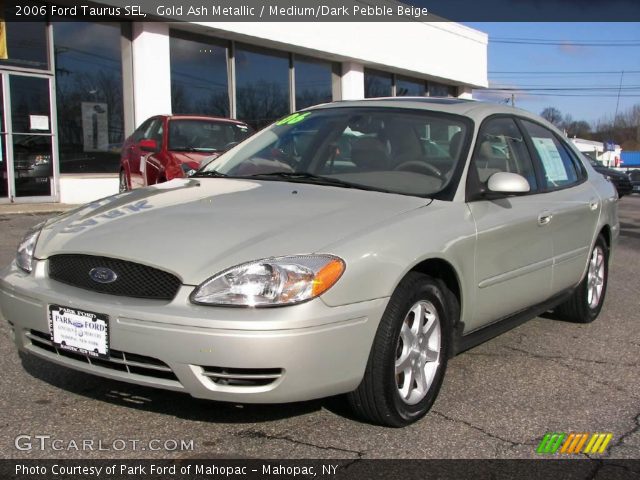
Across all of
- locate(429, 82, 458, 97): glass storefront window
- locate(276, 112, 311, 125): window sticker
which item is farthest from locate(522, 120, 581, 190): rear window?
locate(429, 82, 458, 97): glass storefront window

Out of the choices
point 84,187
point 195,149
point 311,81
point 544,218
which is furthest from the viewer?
point 311,81

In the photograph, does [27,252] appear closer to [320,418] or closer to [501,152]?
[320,418]

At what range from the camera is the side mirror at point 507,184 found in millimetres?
3645

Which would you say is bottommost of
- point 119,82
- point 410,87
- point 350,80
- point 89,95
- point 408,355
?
point 408,355

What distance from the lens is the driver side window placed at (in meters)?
3.95

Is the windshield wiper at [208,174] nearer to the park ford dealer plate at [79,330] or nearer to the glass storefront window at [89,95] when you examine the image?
the park ford dealer plate at [79,330]

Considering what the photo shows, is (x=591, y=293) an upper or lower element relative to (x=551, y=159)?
lower

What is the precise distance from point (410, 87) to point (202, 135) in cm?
1408

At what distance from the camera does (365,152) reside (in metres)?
3.98

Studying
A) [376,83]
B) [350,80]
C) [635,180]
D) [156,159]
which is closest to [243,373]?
[156,159]

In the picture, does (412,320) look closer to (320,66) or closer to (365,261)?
→ (365,261)

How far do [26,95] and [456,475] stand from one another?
38.0 feet

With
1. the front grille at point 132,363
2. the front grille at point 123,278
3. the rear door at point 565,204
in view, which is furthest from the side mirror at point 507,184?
the front grille at point 132,363

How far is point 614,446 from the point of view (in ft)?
10.0
